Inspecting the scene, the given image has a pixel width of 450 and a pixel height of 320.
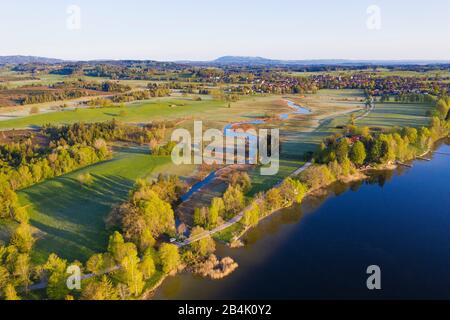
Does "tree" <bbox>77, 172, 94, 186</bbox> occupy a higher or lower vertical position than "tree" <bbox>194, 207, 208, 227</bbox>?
higher

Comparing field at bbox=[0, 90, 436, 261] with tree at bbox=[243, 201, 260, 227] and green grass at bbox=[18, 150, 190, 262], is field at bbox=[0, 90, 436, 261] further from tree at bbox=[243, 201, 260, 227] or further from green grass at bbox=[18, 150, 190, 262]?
tree at bbox=[243, 201, 260, 227]

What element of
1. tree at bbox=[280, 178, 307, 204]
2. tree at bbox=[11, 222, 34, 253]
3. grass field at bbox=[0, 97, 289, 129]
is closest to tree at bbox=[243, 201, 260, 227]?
tree at bbox=[280, 178, 307, 204]

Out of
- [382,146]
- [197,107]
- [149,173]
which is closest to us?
[149,173]

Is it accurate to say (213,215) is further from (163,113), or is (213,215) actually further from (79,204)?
(163,113)

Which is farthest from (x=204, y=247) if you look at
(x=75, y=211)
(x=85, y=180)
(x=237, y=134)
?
(x=237, y=134)

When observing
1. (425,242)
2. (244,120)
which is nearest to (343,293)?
(425,242)
